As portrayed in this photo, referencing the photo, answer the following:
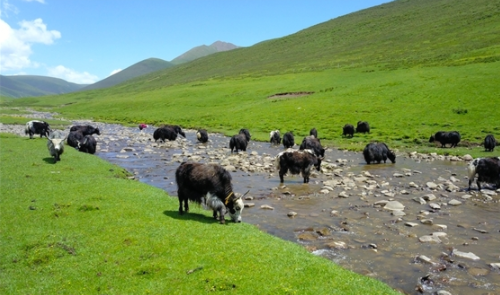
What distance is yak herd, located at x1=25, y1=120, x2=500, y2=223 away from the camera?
10891mm

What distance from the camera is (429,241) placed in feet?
34.3

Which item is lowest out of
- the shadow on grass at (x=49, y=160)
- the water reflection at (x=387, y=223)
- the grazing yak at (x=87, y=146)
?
Result: the water reflection at (x=387, y=223)

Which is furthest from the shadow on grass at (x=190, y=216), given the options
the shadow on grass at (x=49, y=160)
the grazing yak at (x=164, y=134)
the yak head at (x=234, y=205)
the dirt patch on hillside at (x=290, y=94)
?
the dirt patch on hillside at (x=290, y=94)

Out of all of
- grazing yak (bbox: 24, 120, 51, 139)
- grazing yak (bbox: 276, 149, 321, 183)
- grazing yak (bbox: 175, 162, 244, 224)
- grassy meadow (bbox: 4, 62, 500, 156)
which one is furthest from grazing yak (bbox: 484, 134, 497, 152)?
grazing yak (bbox: 24, 120, 51, 139)

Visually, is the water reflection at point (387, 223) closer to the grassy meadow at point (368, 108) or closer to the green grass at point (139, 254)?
the green grass at point (139, 254)

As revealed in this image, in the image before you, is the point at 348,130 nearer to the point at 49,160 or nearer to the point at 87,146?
the point at 87,146

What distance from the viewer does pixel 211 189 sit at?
1084 centimetres

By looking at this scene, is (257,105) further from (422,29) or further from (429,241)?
(422,29)

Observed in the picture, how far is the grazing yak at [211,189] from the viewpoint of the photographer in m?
10.8

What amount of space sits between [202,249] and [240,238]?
1208 millimetres

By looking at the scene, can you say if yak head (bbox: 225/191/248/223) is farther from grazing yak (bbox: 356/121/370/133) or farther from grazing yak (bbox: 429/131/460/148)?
grazing yak (bbox: 356/121/370/133)

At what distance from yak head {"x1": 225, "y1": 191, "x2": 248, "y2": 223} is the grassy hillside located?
21042mm

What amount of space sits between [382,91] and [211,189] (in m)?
45.0

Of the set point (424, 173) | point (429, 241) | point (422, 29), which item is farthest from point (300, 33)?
point (429, 241)
